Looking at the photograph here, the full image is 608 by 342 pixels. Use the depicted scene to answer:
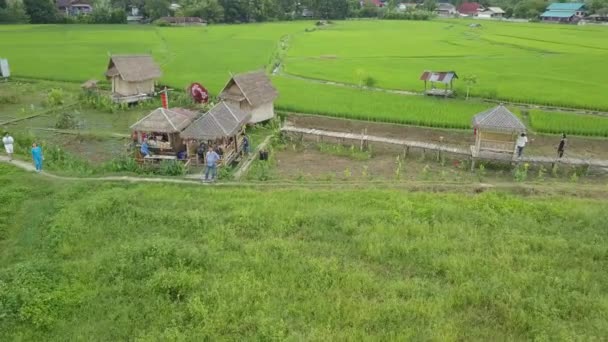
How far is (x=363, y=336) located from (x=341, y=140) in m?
13.3

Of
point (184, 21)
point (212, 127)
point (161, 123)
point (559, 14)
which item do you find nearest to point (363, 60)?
point (212, 127)

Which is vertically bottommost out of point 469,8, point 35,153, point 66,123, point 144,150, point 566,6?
point 66,123

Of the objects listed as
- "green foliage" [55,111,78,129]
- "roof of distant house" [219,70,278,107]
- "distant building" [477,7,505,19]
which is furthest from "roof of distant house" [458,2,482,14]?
"green foliage" [55,111,78,129]

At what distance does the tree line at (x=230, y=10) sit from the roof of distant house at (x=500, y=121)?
60.0 m

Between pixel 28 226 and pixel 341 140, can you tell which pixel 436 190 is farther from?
pixel 28 226

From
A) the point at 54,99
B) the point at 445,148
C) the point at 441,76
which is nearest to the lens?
the point at 445,148

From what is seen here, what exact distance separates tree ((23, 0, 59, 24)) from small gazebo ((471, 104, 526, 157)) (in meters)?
62.7

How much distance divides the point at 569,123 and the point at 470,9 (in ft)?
275

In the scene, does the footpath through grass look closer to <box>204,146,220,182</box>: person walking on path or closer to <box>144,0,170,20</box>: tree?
<box>204,146,220,182</box>: person walking on path

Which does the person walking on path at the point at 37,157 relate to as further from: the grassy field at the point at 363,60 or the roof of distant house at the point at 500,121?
the roof of distant house at the point at 500,121

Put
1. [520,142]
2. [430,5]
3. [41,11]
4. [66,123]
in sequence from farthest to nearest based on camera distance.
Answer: [430,5] → [41,11] → [66,123] → [520,142]

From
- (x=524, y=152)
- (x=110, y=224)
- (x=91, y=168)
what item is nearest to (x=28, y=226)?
(x=110, y=224)

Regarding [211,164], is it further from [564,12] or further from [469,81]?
[564,12]

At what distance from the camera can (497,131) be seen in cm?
1803
